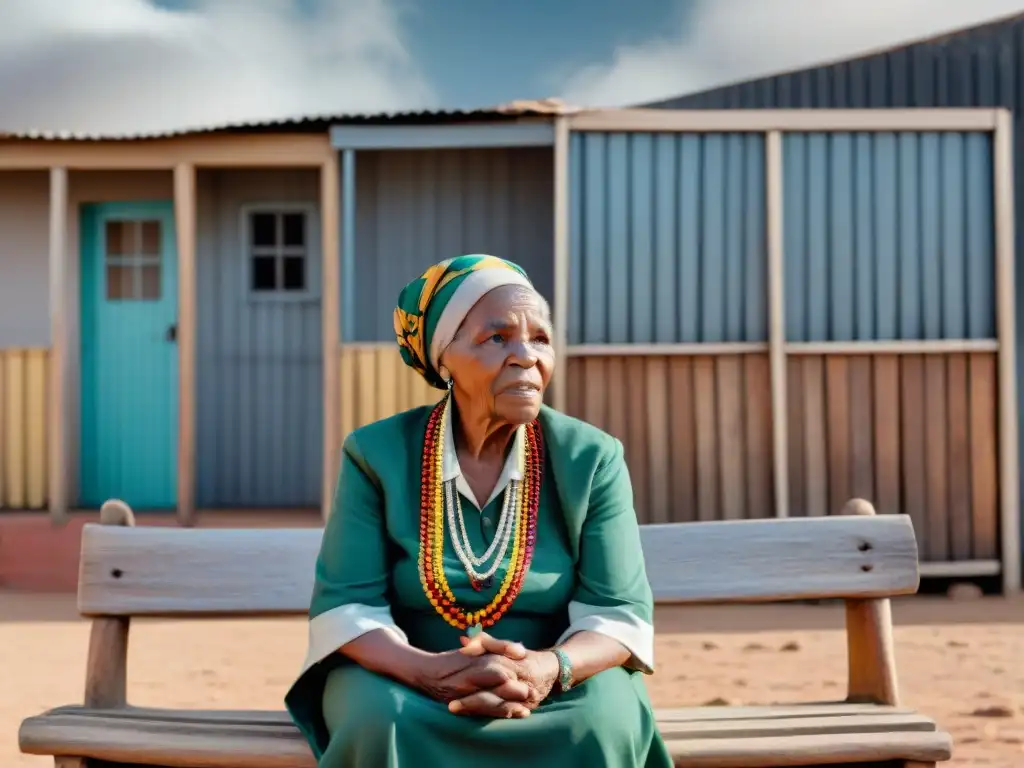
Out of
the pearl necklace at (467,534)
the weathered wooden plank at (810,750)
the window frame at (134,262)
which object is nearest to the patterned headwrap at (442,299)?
the pearl necklace at (467,534)

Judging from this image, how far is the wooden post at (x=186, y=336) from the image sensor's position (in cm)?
834

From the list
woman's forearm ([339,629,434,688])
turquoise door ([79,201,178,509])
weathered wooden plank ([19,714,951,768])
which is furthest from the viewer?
turquoise door ([79,201,178,509])

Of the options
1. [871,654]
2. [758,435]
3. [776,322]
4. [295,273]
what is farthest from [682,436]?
[871,654]

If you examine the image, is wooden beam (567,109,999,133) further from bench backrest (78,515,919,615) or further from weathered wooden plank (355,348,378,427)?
bench backrest (78,515,919,615)

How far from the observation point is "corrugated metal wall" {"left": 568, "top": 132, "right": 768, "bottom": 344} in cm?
788

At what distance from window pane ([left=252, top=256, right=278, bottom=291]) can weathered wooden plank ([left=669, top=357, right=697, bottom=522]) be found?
3.88 m

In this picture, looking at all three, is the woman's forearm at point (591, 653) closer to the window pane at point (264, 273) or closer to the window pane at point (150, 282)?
the window pane at point (264, 273)

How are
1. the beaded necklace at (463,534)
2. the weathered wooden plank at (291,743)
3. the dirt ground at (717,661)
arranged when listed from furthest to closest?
1. the dirt ground at (717,661)
2. the weathered wooden plank at (291,743)
3. the beaded necklace at (463,534)

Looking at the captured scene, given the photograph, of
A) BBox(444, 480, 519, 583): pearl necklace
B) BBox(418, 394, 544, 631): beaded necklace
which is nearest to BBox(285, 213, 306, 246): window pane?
BBox(418, 394, 544, 631): beaded necklace

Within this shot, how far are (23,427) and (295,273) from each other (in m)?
2.56

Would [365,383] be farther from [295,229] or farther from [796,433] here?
[796,433]

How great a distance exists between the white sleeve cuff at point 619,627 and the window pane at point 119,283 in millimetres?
8189

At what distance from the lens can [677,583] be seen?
3.04m

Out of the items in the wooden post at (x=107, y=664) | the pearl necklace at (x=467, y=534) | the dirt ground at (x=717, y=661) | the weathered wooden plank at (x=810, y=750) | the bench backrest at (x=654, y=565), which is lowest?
the dirt ground at (x=717, y=661)
